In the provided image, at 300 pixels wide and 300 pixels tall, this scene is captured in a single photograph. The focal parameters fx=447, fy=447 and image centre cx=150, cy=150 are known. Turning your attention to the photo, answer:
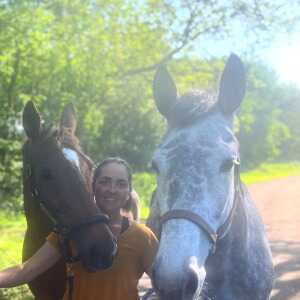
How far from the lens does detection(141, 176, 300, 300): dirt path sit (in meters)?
6.62

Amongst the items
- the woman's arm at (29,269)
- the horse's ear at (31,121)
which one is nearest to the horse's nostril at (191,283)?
the woman's arm at (29,269)

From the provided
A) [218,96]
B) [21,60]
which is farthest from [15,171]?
[218,96]

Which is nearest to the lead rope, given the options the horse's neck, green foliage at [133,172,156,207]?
the horse's neck

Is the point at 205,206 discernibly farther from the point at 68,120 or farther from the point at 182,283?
the point at 68,120

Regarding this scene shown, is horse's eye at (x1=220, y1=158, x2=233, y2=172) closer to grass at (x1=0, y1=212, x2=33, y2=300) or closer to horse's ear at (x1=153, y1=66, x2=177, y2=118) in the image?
horse's ear at (x1=153, y1=66, x2=177, y2=118)

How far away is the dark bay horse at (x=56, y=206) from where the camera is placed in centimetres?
237

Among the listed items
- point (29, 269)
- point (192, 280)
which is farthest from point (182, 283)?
point (29, 269)

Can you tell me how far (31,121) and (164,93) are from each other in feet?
2.99

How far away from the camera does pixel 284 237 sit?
35.7 ft

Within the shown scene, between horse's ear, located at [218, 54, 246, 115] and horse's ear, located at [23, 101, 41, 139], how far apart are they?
3.99 ft

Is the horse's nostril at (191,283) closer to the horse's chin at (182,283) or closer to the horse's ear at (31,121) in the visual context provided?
the horse's chin at (182,283)

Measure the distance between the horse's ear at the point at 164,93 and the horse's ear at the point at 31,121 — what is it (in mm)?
823

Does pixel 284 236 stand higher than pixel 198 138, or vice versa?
pixel 198 138

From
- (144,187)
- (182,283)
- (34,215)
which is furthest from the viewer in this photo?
(144,187)
